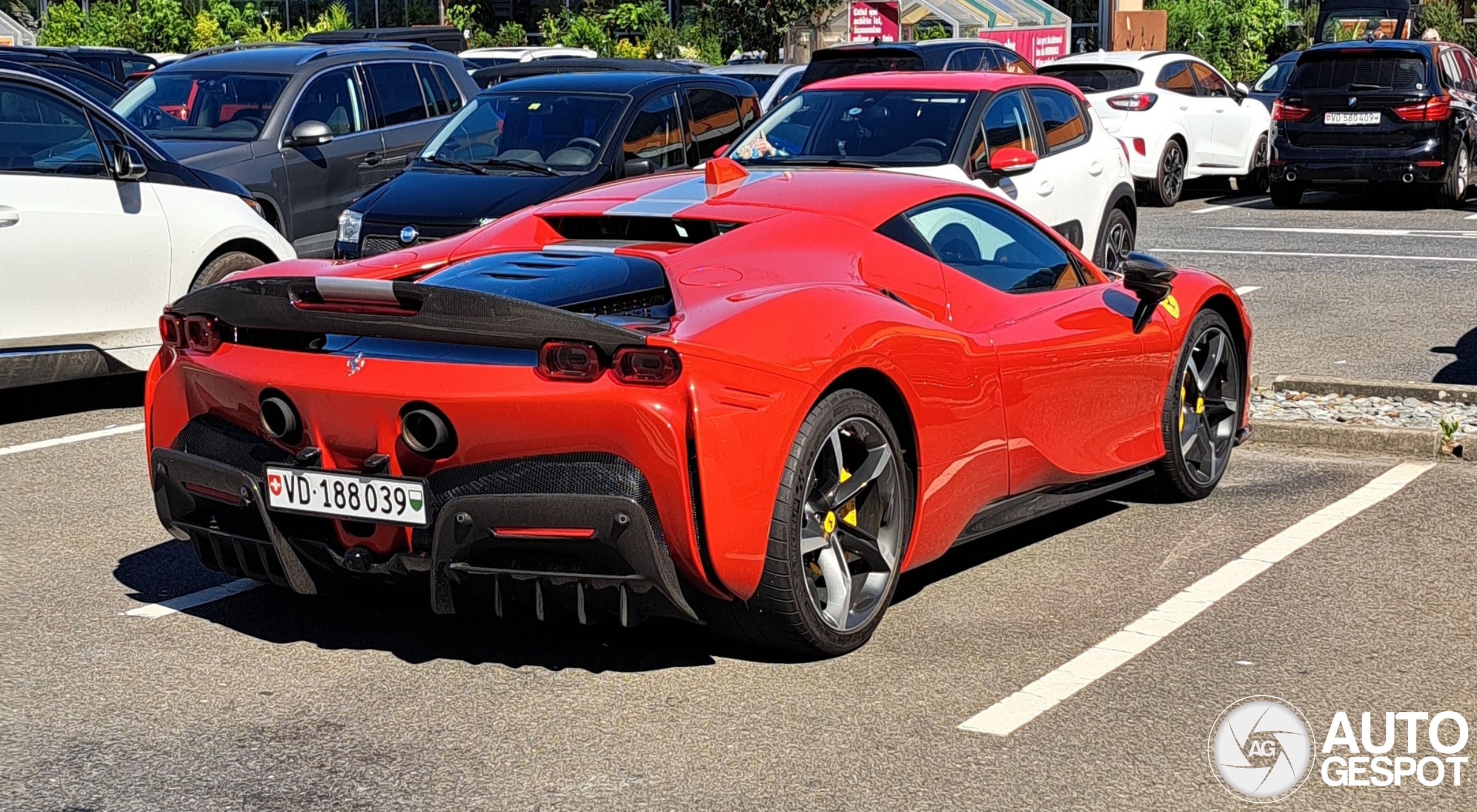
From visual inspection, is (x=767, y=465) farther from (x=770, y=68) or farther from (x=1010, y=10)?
(x=1010, y=10)

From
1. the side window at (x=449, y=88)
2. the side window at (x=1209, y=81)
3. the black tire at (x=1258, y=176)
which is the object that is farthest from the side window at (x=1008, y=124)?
the side window at (x=1209, y=81)

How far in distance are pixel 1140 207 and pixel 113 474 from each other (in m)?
14.6

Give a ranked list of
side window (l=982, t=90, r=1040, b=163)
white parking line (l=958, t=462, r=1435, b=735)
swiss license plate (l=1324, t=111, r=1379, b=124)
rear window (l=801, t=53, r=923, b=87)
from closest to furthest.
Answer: white parking line (l=958, t=462, r=1435, b=735) < side window (l=982, t=90, r=1040, b=163) < rear window (l=801, t=53, r=923, b=87) < swiss license plate (l=1324, t=111, r=1379, b=124)

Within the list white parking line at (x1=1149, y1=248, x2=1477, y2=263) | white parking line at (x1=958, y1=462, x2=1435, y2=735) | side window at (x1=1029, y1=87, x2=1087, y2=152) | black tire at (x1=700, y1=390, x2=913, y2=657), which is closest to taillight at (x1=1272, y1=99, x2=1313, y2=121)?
white parking line at (x1=1149, y1=248, x2=1477, y2=263)

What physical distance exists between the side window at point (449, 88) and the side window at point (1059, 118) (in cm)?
488

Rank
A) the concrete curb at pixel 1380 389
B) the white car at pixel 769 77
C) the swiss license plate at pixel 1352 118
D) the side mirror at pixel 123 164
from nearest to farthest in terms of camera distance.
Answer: the concrete curb at pixel 1380 389, the side mirror at pixel 123 164, the swiss license plate at pixel 1352 118, the white car at pixel 769 77

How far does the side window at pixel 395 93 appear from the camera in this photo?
1395 centimetres

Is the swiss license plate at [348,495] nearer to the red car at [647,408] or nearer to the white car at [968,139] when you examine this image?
the red car at [647,408]

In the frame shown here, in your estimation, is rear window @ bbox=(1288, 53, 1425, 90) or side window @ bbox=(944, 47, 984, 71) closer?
rear window @ bbox=(1288, 53, 1425, 90)

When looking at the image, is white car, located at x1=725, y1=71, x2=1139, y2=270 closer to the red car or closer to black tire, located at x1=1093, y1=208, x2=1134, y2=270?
black tire, located at x1=1093, y1=208, x2=1134, y2=270

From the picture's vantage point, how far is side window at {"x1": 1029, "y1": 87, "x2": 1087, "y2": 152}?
39.8 feet

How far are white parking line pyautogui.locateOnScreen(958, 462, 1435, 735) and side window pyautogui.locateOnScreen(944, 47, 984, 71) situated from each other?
1296 cm

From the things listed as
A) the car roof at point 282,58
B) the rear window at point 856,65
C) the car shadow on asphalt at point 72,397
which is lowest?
the car shadow on asphalt at point 72,397

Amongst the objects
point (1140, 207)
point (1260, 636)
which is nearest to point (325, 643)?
point (1260, 636)
